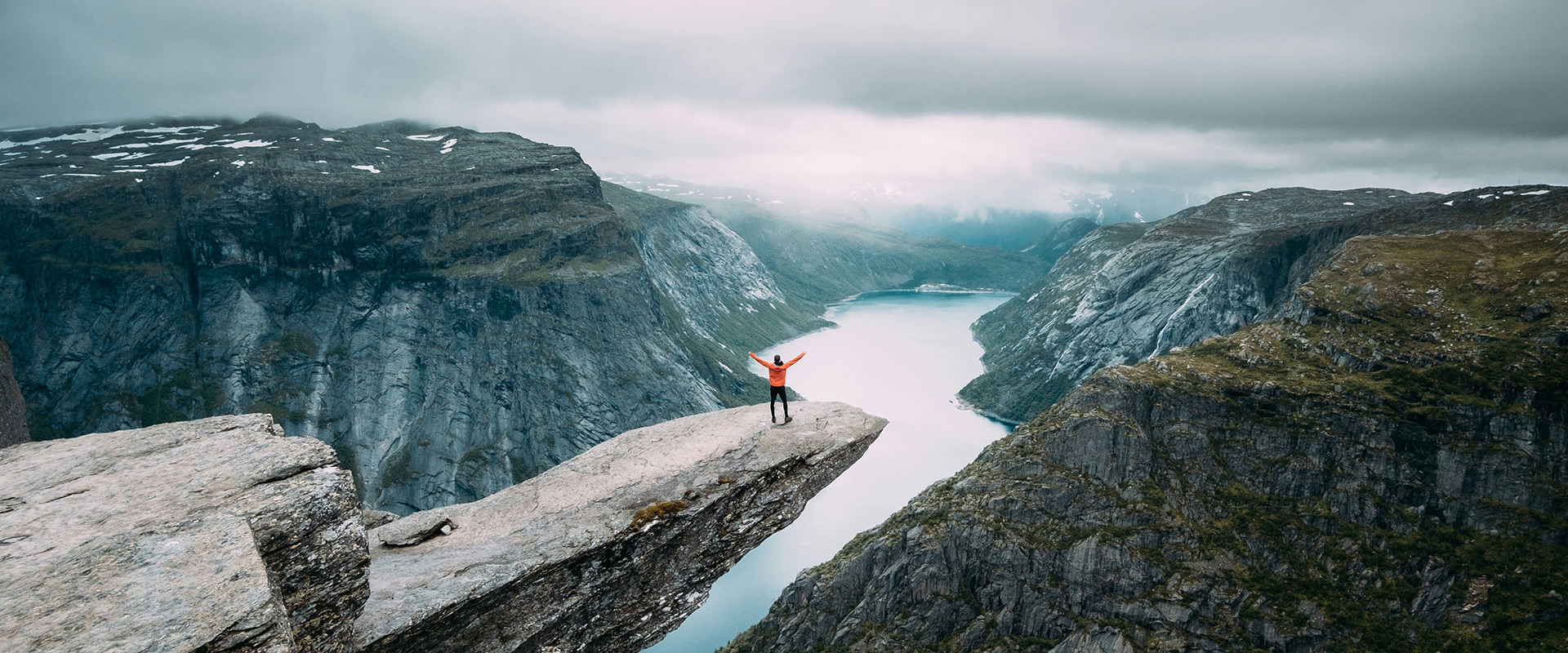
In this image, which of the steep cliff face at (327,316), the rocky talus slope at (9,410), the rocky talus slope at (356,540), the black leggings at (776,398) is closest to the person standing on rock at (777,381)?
the black leggings at (776,398)

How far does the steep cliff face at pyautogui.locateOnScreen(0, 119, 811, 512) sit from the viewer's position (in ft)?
531

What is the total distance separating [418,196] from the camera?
183625mm

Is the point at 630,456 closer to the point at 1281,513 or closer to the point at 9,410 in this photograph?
the point at 9,410

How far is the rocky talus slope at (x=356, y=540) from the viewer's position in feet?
45.5

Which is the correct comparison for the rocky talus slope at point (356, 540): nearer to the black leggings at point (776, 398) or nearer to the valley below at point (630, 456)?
the valley below at point (630, 456)

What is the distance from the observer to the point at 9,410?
62.1 meters

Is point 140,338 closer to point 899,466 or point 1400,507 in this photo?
point 899,466

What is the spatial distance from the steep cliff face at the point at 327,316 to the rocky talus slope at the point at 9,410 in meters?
90.9

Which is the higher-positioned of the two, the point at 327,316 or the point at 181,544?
the point at 181,544

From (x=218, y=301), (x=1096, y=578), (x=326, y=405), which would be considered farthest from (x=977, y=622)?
(x=218, y=301)

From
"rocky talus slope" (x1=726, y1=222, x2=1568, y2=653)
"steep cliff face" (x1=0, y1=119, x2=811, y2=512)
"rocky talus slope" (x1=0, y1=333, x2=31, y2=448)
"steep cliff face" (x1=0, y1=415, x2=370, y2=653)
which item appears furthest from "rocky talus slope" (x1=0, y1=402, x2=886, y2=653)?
"steep cliff face" (x1=0, y1=119, x2=811, y2=512)

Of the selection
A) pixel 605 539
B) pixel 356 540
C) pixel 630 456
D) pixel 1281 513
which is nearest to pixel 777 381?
pixel 630 456

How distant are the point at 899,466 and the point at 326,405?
147 m

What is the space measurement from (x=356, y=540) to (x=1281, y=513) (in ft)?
386
